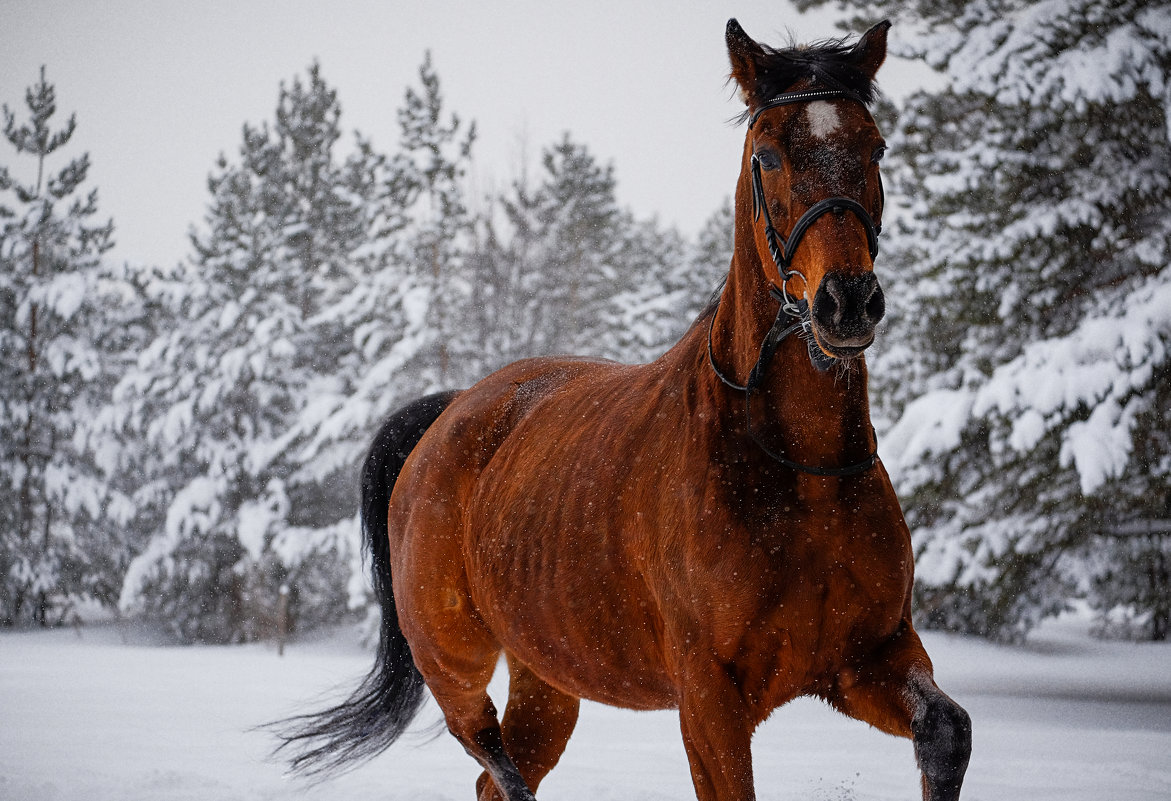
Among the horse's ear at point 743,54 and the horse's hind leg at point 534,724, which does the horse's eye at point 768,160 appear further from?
the horse's hind leg at point 534,724

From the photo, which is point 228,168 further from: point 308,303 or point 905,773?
point 905,773

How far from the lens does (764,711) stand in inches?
102

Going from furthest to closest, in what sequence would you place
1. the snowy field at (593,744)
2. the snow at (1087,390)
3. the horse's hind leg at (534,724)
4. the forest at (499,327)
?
the forest at (499,327) → the snow at (1087,390) → the snowy field at (593,744) → the horse's hind leg at (534,724)

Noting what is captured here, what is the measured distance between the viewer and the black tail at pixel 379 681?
487 cm

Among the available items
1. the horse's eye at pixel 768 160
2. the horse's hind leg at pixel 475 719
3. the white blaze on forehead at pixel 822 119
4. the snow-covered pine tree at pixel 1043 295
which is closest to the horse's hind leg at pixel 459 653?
the horse's hind leg at pixel 475 719

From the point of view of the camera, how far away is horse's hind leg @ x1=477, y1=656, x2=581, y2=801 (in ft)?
14.2

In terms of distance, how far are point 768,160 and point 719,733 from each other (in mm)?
1484

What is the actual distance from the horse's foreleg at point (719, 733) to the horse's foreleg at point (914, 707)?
32cm

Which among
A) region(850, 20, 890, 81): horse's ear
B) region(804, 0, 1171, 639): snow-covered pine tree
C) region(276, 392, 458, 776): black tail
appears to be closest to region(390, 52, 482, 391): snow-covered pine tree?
region(804, 0, 1171, 639): snow-covered pine tree

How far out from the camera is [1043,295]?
34.3 ft

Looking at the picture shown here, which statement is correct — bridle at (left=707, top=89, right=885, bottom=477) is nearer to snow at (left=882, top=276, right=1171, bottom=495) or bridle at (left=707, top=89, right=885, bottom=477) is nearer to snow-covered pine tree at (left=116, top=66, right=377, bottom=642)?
snow at (left=882, top=276, right=1171, bottom=495)

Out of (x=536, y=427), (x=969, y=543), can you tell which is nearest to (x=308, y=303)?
(x=969, y=543)

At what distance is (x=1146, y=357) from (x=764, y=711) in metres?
6.91

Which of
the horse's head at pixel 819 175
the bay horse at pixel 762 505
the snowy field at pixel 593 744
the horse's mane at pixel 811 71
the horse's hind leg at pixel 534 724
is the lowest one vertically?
the snowy field at pixel 593 744
